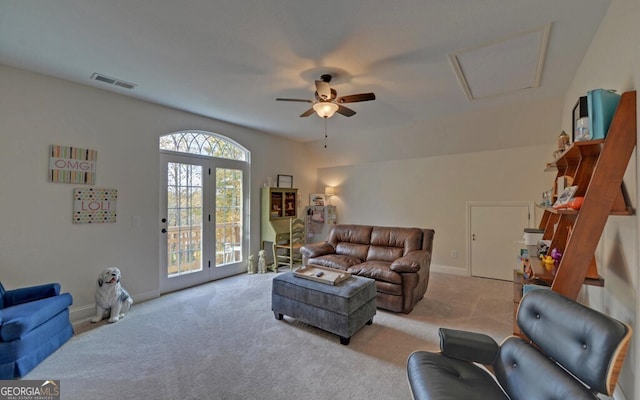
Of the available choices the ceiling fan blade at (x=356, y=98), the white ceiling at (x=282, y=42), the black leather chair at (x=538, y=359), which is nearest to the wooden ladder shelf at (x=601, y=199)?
the black leather chair at (x=538, y=359)

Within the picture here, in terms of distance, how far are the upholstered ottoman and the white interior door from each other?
9.09ft

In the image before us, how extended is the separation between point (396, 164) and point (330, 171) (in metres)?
1.65

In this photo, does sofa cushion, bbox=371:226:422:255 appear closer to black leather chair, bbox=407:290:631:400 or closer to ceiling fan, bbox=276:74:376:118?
ceiling fan, bbox=276:74:376:118

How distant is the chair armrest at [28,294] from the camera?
2455mm

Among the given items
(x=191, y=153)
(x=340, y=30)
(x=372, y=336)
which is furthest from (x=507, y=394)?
(x=191, y=153)

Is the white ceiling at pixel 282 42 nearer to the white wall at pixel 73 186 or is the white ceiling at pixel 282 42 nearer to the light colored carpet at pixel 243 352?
the white wall at pixel 73 186

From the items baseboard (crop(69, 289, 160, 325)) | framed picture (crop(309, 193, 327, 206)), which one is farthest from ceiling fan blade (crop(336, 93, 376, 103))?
baseboard (crop(69, 289, 160, 325))

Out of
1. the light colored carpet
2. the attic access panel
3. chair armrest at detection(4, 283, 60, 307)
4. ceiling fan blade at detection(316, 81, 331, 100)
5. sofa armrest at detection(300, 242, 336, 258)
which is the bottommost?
the light colored carpet

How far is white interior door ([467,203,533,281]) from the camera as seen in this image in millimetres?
4324

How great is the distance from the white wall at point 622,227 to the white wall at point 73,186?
476 centimetres

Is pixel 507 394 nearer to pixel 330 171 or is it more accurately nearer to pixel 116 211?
pixel 116 211

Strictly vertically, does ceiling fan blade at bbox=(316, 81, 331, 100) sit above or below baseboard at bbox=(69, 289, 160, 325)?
above

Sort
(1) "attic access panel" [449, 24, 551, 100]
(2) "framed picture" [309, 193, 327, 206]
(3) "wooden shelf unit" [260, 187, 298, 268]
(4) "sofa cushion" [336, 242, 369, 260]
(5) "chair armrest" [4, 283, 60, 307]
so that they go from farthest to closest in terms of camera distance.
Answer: (2) "framed picture" [309, 193, 327, 206] < (3) "wooden shelf unit" [260, 187, 298, 268] < (4) "sofa cushion" [336, 242, 369, 260] < (5) "chair armrest" [4, 283, 60, 307] < (1) "attic access panel" [449, 24, 551, 100]

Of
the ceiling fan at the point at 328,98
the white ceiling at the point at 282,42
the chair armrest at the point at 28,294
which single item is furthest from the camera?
the ceiling fan at the point at 328,98
